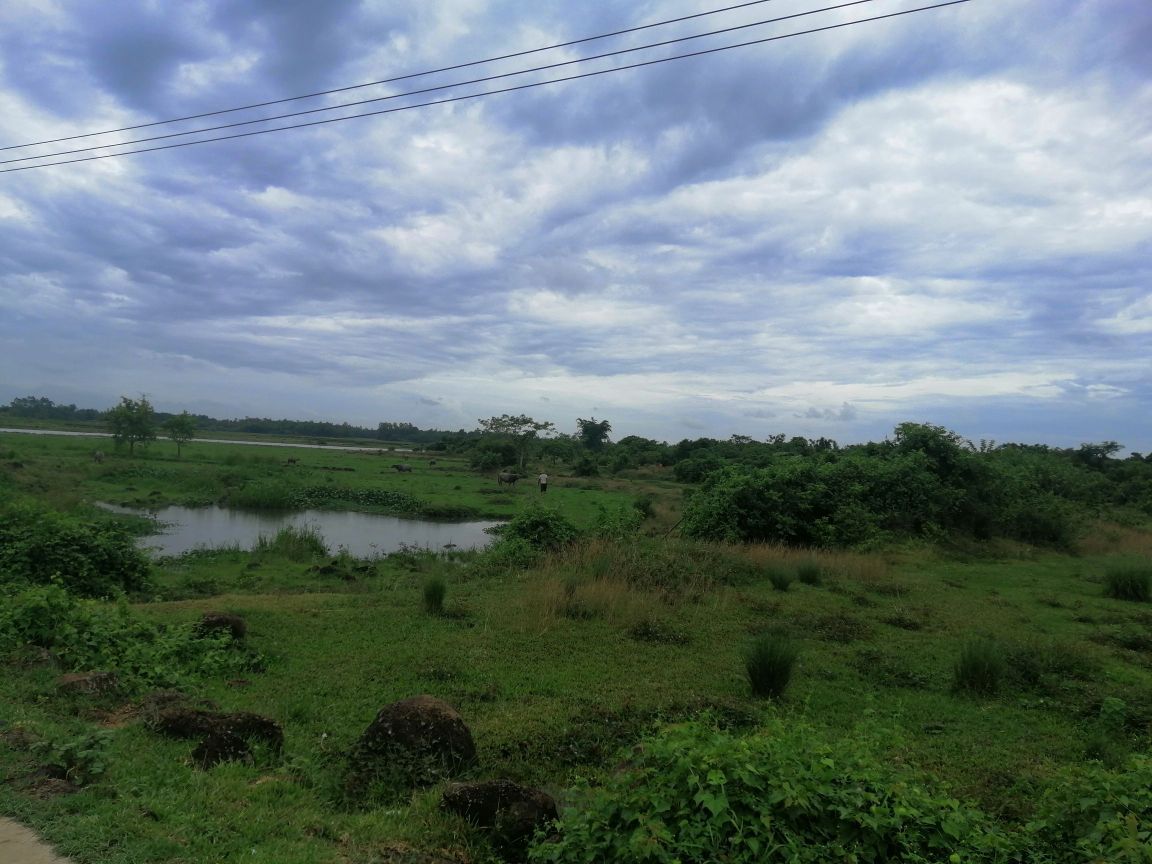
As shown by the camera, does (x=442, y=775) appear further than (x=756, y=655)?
No

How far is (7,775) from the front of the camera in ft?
11.8

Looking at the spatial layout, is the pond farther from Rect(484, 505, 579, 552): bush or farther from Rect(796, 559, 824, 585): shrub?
Rect(796, 559, 824, 585): shrub

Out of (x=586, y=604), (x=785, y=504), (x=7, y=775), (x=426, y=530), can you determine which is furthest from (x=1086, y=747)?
(x=426, y=530)

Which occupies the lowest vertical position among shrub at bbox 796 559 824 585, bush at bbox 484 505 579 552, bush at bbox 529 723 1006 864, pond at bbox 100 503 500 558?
pond at bbox 100 503 500 558

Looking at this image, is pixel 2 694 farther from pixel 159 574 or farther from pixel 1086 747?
pixel 159 574

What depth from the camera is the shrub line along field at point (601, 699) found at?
2.97 metres

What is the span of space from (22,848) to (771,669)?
5.50 m

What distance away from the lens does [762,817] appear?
274 centimetres

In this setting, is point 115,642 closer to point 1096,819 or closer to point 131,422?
point 1096,819

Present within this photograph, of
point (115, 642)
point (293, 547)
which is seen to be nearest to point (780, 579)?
point (115, 642)

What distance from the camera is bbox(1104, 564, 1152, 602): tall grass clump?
11.9m

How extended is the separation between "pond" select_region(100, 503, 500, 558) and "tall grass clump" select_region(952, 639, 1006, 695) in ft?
48.1

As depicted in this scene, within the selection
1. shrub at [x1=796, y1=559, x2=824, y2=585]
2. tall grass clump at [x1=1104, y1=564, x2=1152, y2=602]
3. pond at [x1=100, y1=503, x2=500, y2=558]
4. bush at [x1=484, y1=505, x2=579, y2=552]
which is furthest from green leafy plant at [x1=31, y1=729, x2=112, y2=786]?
pond at [x1=100, y1=503, x2=500, y2=558]

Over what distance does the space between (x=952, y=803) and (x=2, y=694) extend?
6.21 m
